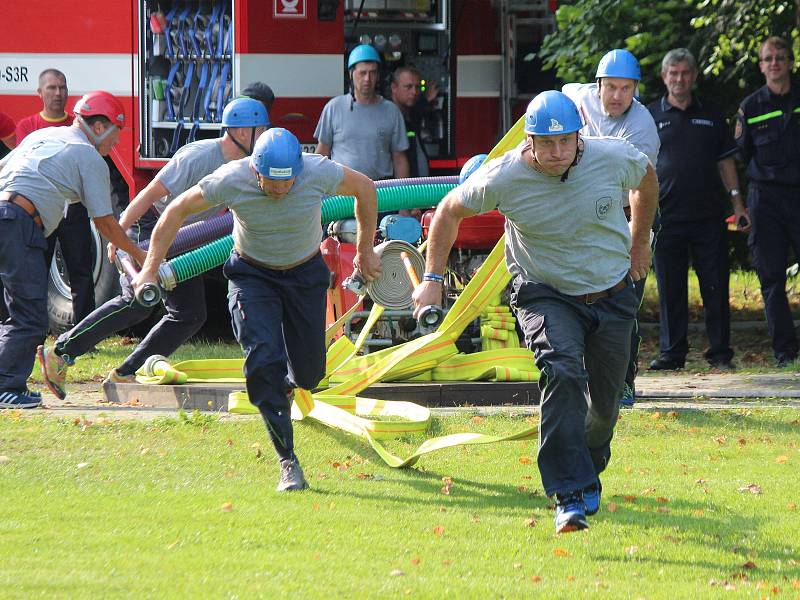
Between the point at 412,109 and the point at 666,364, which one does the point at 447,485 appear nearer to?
the point at 666,364

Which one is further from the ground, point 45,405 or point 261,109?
point 261,109

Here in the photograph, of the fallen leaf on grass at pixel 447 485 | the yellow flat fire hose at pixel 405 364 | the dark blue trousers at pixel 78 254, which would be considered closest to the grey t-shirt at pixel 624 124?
the yellow flat fire hose at pixel 405 364

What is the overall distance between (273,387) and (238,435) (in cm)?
121

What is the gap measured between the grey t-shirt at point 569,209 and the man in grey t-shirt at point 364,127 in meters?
5.49

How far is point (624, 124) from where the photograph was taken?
→ 8461mm

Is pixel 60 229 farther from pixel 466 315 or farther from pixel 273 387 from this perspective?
pixel 273 387

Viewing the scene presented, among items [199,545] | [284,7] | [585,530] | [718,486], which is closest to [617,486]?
[718,486]

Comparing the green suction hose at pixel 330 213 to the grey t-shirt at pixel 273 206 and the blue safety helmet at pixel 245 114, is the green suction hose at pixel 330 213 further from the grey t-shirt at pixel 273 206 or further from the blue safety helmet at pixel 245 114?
the grey t-shirt at pixel 273 206

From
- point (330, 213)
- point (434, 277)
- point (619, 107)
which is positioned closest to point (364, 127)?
point (330, 213)

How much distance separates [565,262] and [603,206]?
0.28 meters

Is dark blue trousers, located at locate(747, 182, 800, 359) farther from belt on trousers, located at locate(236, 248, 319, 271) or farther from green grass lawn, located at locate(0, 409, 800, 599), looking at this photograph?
belt on trousers, located at locate(236, 248, 319, 271)

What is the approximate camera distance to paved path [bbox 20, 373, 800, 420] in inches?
358

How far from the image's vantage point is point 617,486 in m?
7.09

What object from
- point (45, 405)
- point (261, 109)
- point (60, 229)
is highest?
point (261, 109)
